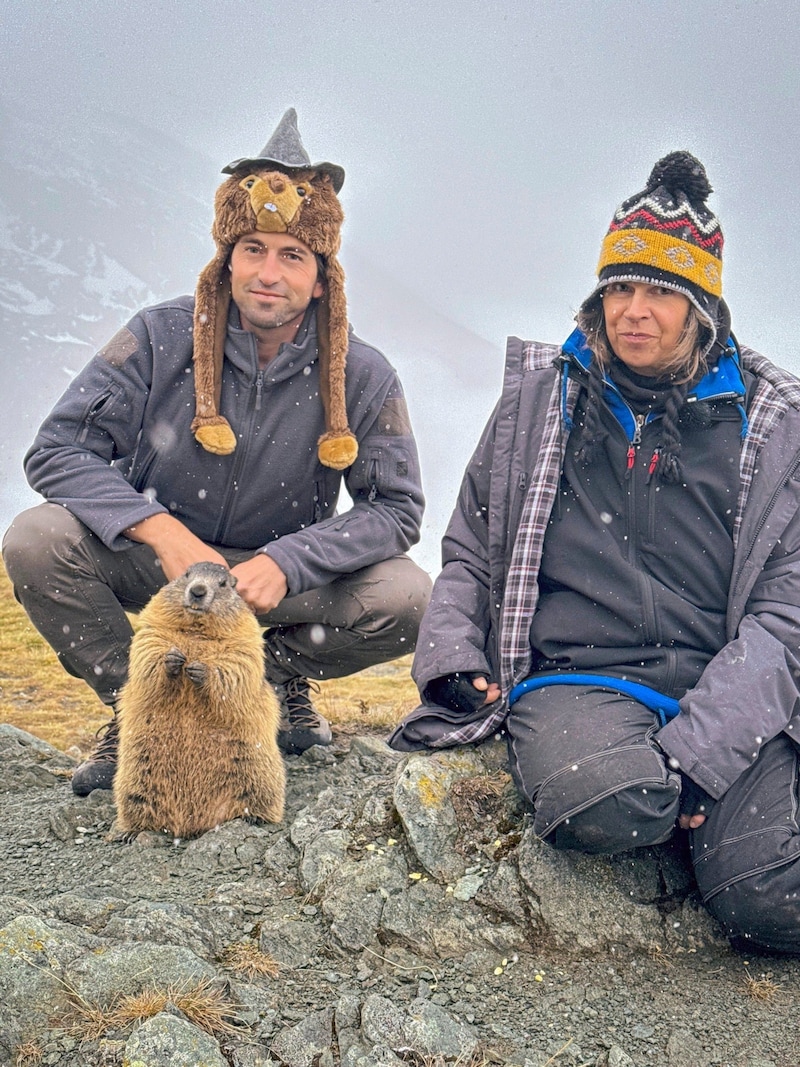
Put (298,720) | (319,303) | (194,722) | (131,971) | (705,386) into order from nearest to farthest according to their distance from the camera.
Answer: (131,971)
(705,386)
(194,722)
(319,303)
(298,720)

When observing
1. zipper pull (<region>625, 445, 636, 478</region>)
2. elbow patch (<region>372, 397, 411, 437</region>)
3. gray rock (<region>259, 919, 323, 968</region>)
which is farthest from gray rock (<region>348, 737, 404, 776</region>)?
zipper pull (<region>625, 445, 636, 478</region>)

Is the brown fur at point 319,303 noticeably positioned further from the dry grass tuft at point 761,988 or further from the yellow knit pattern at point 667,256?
the dry grass tuft at point 761,988

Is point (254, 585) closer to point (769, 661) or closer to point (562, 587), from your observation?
point (562, 587)

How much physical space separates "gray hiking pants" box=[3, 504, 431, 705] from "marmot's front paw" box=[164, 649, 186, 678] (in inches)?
53.4

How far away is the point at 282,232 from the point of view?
5.52 m

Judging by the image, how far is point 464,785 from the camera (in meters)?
4.48

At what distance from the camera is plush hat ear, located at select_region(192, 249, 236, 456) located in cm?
559

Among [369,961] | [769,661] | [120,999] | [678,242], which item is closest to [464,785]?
[369,961]

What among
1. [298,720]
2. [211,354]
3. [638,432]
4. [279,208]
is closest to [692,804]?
[638,432]

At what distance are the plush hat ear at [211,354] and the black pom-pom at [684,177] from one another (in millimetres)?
2670

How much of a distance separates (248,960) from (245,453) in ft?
9.76

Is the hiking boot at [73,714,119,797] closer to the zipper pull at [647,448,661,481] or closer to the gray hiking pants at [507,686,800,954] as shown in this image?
the gray hiking pants at [507,686,800,954]

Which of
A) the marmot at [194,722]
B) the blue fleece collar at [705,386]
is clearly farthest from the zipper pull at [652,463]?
the marmot at [194,722]

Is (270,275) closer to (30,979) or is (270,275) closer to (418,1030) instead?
(30,979)
